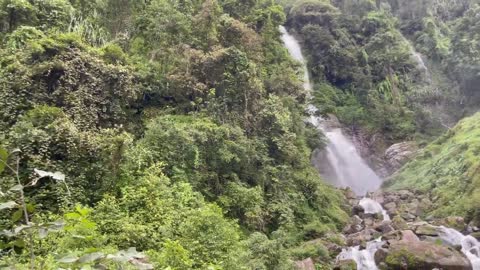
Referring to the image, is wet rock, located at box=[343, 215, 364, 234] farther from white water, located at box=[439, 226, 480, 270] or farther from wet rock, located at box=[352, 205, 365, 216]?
white water, located at box=[439, 226, 480, 270]

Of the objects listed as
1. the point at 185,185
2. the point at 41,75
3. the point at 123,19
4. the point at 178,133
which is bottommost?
the point at 185,185

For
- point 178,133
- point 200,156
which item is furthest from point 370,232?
point 178,133

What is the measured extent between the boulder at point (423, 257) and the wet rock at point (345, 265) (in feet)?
3.49

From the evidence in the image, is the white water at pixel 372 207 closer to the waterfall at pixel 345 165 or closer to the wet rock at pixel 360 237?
the wet rock at pixel 360 237

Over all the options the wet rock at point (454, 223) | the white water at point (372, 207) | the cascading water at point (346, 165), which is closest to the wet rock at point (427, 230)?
the wet rock at point (454, 223)

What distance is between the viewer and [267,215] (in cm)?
1498

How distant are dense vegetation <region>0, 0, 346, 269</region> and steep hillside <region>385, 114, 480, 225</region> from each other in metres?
4.81

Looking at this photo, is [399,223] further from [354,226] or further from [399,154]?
[399,154]

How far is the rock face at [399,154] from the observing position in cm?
2748

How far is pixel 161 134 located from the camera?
12.9 m

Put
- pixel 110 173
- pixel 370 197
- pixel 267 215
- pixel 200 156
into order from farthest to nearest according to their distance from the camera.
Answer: pixel 370 197, pixel 267 215, pixel 200 156, pixel 110 173

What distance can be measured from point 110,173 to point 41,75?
3.66 m

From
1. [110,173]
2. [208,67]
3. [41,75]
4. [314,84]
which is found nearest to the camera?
[110,173]

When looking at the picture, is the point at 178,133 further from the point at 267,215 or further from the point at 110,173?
the point at 267,215
